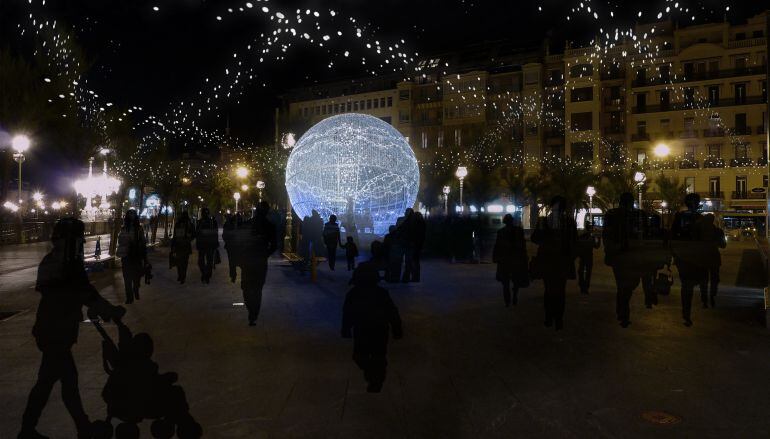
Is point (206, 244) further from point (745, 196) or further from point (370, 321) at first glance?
→ point (745, 196)

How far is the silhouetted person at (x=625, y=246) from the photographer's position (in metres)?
7.77

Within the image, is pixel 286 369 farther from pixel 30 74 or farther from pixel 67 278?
pixel 30 74

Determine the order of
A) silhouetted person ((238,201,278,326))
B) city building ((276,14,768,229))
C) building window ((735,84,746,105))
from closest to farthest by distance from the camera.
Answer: silhouetted person ((238,201,278,326)) → city building ((276,14,768,229)) → building window ((735,84,746,105))

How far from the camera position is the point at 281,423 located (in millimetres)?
4652

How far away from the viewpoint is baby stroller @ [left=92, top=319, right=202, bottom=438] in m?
4.18

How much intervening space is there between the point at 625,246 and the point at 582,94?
50.1 metres

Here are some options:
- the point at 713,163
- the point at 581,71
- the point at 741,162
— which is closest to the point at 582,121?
the point at 581,71

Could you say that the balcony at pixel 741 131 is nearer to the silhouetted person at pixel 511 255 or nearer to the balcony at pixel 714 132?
the balcony at pixel 714 132

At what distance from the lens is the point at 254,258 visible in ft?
27.3

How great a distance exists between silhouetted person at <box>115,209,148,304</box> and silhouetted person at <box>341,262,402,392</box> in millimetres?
6590

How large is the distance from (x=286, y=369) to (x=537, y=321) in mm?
4228

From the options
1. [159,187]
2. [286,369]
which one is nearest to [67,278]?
[286,369]

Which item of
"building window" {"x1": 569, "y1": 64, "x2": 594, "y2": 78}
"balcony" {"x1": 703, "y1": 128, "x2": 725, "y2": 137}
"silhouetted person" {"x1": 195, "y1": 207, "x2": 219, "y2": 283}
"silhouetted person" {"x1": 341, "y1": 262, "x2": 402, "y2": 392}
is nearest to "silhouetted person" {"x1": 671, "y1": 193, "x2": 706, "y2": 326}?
"silhouetted person" {"x1": 341, "y1": 262, "x2": 402, "y2": 392}

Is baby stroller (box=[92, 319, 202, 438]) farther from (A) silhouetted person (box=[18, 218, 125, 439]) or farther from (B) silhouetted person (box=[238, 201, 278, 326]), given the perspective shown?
(B) silhouetted person (box=[238, 201, 278, 326])
